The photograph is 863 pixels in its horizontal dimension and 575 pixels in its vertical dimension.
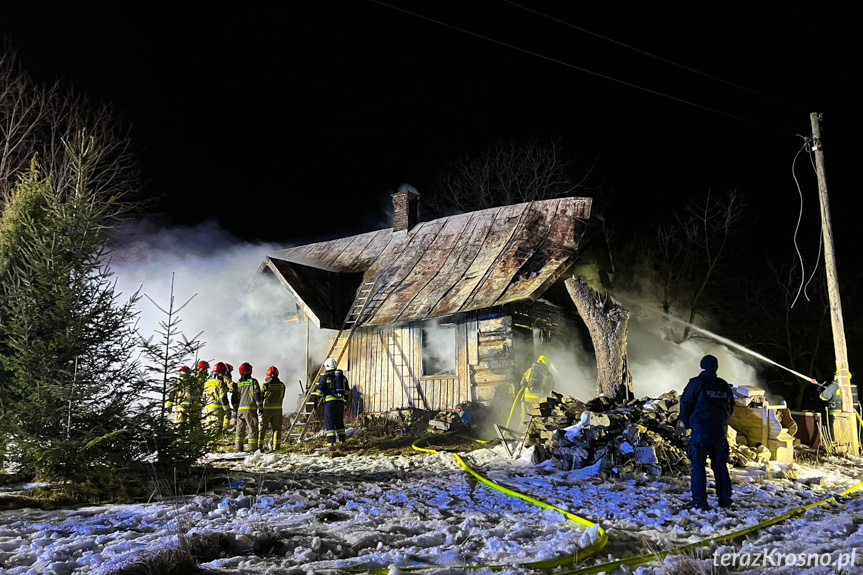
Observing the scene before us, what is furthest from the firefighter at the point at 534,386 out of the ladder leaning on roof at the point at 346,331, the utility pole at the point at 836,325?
the utility pole at the point at 836,325

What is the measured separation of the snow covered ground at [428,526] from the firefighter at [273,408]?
161 inches

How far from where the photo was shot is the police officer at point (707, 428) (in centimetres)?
674

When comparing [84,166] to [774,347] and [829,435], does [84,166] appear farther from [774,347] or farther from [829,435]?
[774,347]

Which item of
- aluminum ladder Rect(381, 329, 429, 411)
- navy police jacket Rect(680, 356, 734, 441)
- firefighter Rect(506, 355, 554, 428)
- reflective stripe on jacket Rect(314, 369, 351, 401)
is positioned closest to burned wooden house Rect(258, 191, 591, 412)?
aluminum ladder Rect(381, 329, 429, 411)

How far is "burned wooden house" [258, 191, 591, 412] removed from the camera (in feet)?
50.6

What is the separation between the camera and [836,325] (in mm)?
13320

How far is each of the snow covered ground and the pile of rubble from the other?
0.51 metres

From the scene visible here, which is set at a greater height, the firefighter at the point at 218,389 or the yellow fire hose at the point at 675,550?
the firefighter at the point at 218,389

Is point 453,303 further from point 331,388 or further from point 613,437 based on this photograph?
point 613,437

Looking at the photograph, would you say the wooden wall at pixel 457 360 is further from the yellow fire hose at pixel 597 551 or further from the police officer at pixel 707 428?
the yellow fire hose at pixel 597 551

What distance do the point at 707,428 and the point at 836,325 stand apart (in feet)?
28.4

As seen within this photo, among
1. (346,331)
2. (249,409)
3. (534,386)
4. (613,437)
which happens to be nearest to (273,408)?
(249,409)

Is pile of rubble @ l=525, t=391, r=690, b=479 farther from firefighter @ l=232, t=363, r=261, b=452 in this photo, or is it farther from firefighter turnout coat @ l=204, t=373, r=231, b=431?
firefighter turnout coat @ l=204, t=373, r=231, b=431

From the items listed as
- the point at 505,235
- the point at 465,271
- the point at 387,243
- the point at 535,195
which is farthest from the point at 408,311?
the point at 535,195
